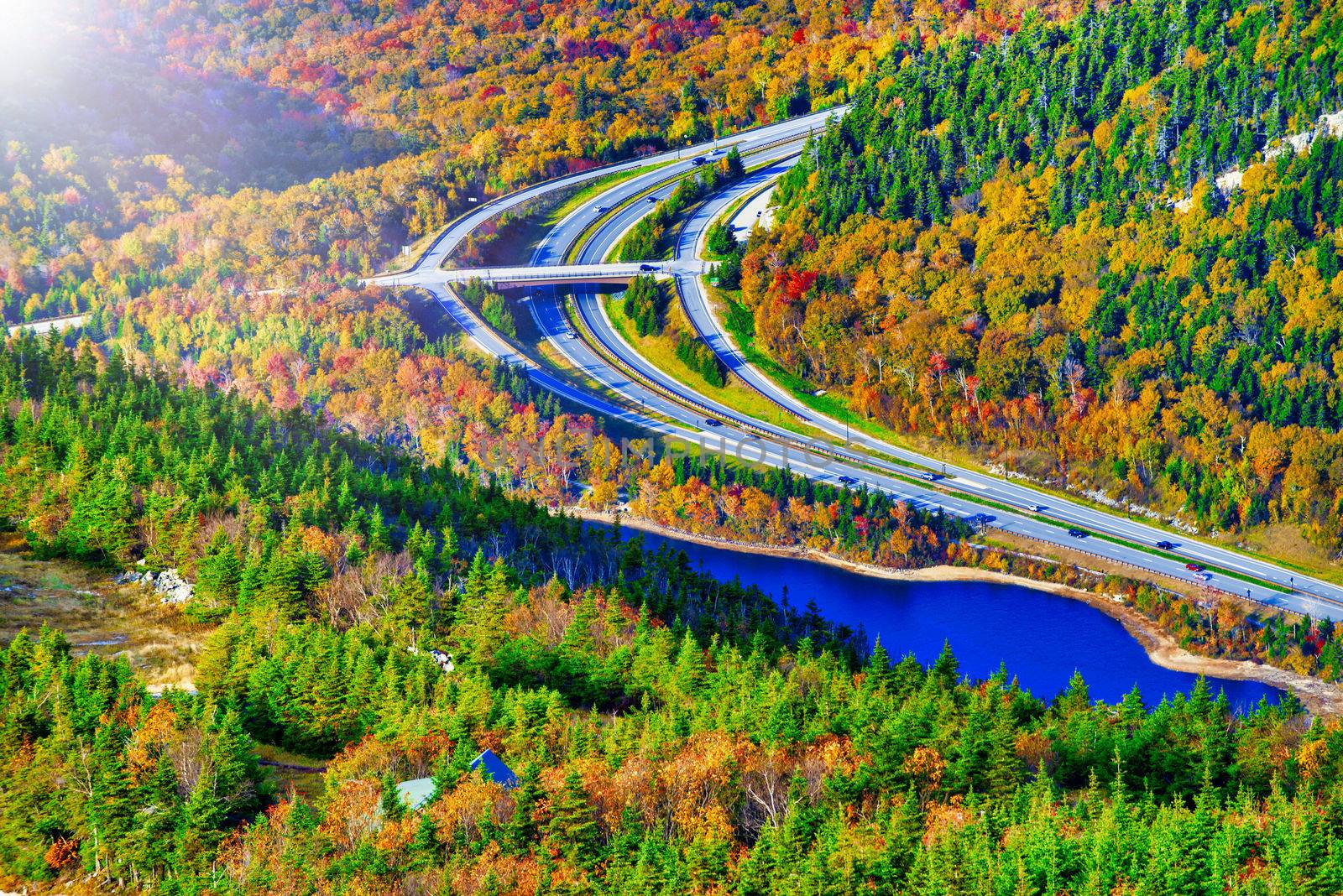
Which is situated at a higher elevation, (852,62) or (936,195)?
(852,62)

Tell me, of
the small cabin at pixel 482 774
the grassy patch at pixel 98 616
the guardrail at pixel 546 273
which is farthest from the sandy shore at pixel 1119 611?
the small cabin at pixel 482 774

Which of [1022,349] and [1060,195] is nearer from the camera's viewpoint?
[1022,349]

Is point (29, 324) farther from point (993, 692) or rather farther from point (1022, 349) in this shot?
point (993, 692)

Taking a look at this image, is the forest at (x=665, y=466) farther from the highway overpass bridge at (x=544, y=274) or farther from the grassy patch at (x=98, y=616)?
the highway overpass bridge at (x=544, y=274)

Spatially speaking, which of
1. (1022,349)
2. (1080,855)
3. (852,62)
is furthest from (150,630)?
(852,62)

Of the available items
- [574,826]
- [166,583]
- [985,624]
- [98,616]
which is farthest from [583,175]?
[574,826]

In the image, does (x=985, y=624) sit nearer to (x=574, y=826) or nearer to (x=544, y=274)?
(x=574, y=826)

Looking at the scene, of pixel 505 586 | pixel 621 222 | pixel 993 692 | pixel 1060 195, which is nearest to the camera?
pixel 993 692

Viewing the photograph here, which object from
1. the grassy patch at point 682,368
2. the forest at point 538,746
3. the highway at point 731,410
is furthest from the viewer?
the grassy patch at point 682,368
